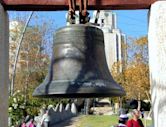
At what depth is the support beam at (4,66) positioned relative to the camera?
5.29 meters

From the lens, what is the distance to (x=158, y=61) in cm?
532

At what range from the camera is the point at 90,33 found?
521 centimetres

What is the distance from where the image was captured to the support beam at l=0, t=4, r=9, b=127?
5293 millimetres

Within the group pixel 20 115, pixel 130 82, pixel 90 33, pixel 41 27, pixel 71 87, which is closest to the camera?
pixel 71 87

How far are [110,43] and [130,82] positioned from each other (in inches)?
1020

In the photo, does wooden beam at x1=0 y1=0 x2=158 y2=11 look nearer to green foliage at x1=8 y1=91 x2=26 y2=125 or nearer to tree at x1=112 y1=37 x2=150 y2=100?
green foliage at x1=8 y1=91 x2=26 y2=125

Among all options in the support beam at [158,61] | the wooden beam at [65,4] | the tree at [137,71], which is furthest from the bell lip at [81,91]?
the tree at [137,71]

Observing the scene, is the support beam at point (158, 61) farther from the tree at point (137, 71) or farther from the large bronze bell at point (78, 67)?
the tree at point (137, 71)

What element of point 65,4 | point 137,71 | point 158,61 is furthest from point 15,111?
point 137,71

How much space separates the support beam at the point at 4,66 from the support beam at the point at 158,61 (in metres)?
1.64

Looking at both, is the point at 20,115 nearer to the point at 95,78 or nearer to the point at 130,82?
the point at 95,78

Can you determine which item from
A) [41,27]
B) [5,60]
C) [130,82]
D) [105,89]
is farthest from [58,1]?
[130,82]

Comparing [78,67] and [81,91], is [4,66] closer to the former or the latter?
[78,67]

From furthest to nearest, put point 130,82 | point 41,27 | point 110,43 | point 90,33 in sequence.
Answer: point 110,43
point 130,82
point 41,27
point 90,33
